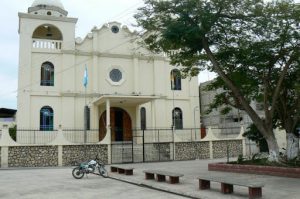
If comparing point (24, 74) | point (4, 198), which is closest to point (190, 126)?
point (24, 74)

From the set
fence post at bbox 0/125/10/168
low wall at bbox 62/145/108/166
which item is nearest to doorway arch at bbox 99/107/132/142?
low wall at bbox 62/145/108/166

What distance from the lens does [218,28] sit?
49.1ft

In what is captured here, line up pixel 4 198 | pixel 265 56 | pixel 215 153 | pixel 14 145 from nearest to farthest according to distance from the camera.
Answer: pixel 4 198 < pixel 265 56 < pixel 14 145 < pixel 215 153

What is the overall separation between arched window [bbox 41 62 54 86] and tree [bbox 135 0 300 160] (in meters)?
12.1

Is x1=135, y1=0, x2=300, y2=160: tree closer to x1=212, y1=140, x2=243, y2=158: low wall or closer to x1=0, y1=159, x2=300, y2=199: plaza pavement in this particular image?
x1=0, y1=159, x2=300, y2=199: plaza pavement

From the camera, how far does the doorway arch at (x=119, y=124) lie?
2756 centimetres

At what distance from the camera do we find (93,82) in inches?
1058

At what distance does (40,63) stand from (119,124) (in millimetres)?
7060

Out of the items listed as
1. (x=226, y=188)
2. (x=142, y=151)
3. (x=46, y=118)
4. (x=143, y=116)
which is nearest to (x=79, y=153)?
(x=142, y=151)

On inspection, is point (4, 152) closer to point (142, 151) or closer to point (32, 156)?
point (32, 156)

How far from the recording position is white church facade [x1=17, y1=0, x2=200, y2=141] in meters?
25.6

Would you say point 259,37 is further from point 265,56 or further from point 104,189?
point 104,189

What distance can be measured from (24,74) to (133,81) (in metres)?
7.68

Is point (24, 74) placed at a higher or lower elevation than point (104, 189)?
higher
